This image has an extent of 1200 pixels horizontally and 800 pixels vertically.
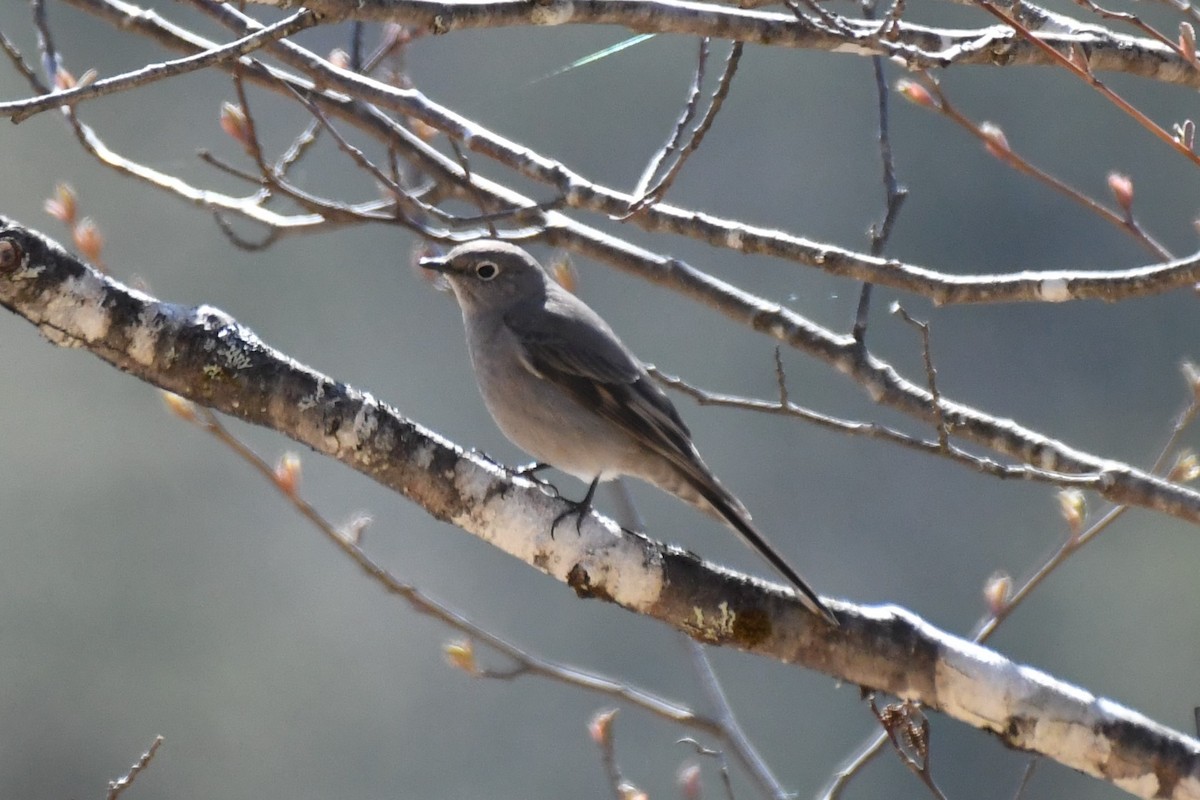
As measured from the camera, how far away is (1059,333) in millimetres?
7215

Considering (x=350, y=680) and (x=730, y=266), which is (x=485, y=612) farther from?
(x=730, y=266)

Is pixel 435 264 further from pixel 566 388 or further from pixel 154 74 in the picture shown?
pixel 154 74

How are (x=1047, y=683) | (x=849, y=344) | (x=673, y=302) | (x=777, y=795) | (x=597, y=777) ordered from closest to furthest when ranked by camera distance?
(x=1047, y=683) < (x=777, y=795) < (x=849, y=344) < (x=597, y=777) < (x=673, y=302)

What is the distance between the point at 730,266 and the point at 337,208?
4514 mm

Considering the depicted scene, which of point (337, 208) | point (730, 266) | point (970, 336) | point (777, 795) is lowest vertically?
point (777, 795)

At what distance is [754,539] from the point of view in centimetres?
294

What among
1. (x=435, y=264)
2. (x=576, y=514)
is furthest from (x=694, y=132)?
(x=435, y=264)

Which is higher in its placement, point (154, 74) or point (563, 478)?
point (563, 478)

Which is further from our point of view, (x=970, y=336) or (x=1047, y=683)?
(x=970, y=336)

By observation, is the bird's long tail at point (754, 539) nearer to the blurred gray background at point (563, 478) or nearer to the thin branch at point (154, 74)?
the thin branch at point (154, 74)

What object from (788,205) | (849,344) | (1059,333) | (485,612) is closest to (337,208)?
(849,344)

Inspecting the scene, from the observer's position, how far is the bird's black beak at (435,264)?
12.4 ft

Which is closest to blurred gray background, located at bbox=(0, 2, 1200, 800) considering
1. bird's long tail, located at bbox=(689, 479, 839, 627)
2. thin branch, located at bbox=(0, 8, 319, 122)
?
bird's long tail, located at bbox=(689, 479, 839, 627)

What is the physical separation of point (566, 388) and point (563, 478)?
9.43 ft
